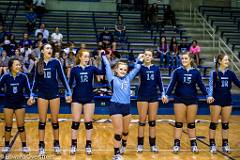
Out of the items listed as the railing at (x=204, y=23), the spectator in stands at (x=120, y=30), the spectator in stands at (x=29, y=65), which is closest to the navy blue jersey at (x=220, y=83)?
the spectator in stands at (x=29, y=65)

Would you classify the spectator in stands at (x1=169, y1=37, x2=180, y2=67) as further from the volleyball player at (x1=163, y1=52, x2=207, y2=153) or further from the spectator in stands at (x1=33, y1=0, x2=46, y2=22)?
the volleyball player at (x1=163, y1=52, x2=207, y2=153)

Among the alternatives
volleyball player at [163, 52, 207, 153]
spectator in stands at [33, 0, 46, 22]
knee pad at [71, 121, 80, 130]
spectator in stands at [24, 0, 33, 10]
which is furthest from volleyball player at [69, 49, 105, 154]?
spectator in stands at [24, 0, 33, 10]

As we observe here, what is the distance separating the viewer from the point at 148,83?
855 centimetres

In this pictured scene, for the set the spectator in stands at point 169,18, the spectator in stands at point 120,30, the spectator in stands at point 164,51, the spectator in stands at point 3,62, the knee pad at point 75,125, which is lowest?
the knee pad at point 75,125

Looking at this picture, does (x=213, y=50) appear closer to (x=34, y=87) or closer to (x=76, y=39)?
(x=76, y=39)

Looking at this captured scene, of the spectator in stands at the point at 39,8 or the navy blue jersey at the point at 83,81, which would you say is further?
the spectator in stands at the point at 39,8

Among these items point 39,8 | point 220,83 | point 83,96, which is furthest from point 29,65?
point 220,83

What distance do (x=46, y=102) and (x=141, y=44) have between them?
11.7 meters

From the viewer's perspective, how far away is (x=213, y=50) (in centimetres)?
2023

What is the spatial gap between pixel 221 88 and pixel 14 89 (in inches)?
159

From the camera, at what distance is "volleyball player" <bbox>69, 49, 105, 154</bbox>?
322 inches

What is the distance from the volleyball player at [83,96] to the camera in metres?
8.17

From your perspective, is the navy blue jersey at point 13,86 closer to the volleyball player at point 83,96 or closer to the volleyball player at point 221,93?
the volleyball player at point 83,96

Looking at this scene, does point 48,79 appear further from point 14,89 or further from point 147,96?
point 147,96
